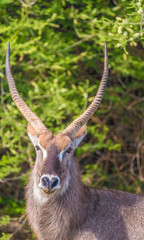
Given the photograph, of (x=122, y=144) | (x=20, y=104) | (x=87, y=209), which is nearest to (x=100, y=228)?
(x=87, y=209)

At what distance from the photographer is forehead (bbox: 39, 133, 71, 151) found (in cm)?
516

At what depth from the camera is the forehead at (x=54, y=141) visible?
5160 mm

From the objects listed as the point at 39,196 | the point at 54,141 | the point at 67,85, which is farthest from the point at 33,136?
the point at 67,85

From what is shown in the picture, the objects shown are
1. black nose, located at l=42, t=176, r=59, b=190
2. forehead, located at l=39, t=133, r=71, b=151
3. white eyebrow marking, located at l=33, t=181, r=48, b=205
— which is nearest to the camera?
black nose, located at l=42, t=176, r=59, b=190

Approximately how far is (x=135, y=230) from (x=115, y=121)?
464 cm

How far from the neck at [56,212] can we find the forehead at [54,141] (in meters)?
0.57

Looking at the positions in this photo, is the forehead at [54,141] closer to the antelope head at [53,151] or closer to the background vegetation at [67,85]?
the antelope head at [53,151]

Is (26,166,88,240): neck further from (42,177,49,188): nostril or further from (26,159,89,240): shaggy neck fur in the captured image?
(42,177,49,188): nostril

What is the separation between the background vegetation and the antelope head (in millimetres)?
1694

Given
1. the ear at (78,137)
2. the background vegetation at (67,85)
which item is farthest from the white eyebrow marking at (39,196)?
the background vegetation at (67,85)

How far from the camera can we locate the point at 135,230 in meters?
5.54

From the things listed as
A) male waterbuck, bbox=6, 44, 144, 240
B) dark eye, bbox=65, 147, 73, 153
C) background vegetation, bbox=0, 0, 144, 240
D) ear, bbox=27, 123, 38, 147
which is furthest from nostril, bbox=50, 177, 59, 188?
background vegetation, bbox=0, 0, 144, 240

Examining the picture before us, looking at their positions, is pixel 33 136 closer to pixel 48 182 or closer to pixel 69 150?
pixel 69 150

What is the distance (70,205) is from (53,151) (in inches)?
33.3
